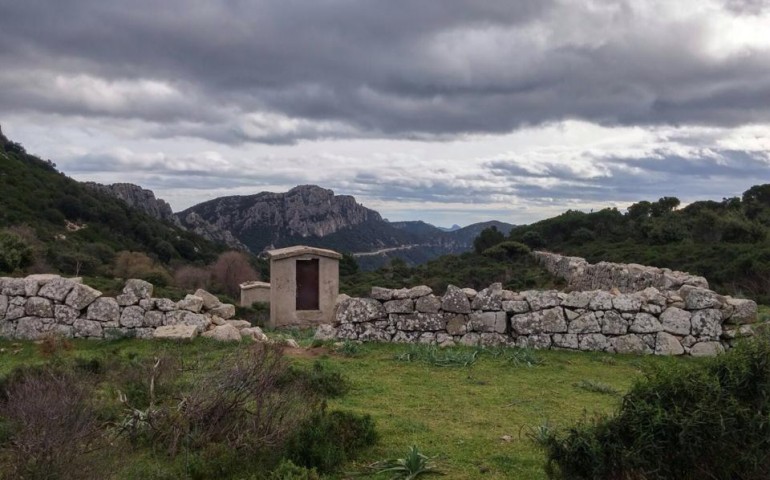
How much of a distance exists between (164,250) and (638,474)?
→ 47.2 meters

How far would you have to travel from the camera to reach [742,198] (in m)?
48.6

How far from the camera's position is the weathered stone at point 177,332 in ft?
39.5

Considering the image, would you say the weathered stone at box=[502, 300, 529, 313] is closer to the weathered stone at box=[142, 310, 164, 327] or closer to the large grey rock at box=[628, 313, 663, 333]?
the large grey rock at box=[628, 313, 663, 333]

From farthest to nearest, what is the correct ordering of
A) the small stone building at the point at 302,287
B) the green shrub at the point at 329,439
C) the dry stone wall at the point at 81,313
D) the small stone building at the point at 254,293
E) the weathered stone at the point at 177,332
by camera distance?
the small stone building at the point at 254,293 → the small stone building at the point at 302,287 → the dry stone wall at the point at 81,313 → the weathered stone at the point at 177,332 → the green shrub at the point at 329,439

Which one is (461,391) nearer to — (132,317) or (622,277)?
(132,317)

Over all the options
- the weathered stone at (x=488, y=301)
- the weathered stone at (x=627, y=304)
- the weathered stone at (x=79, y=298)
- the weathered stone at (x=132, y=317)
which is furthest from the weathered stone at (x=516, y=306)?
the weathered stone at (x=79, y=298)

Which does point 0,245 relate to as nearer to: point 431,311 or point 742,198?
point 431,311

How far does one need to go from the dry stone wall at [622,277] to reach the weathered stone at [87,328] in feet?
43.6

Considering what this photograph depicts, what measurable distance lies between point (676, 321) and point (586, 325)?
173 centimetres

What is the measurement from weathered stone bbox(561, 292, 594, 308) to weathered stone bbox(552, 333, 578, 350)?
611 mm

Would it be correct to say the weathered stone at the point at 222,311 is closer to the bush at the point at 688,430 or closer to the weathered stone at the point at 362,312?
the weathered stone at the point at 362,312

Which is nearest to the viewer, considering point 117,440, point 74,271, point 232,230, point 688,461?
point 688,461

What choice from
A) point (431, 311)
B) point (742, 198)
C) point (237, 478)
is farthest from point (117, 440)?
point (742, 198)

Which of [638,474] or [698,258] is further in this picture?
[698,258]
